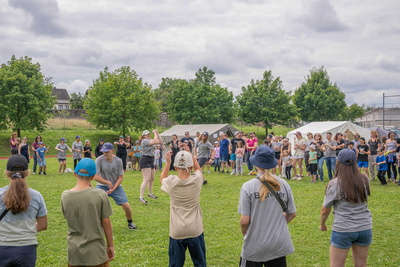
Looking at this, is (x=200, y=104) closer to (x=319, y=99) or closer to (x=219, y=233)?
(x=319, y=99)

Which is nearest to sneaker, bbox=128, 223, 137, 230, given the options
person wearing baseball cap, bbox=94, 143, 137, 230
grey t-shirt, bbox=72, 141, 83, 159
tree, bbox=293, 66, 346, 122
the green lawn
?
the green lawn

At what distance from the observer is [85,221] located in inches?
150

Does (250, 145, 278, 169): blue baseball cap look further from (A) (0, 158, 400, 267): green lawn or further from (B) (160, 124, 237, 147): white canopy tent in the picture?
(B) (160, 124, 237, 147): white canopy tent

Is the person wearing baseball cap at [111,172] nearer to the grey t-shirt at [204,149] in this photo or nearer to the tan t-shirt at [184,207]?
the tan t-shirt at [184,207]

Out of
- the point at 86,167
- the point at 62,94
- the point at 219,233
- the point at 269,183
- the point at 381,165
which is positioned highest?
the point at 62,94

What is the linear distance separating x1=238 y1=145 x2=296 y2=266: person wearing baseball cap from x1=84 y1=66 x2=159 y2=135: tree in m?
38.4

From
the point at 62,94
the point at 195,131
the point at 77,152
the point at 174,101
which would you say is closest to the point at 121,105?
the point at 174,101

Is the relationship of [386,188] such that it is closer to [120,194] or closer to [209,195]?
[209,195]

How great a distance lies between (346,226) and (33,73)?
4294 cm

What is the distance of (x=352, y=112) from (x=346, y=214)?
188 ft

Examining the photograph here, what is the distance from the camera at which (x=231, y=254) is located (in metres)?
6.43

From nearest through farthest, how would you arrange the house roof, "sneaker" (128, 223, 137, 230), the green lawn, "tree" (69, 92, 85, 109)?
1. the green lawn
2. "sneaker" (128, 223, 137, 230)
3. "tree" (69, 92, 85, 109)
4. the house roof

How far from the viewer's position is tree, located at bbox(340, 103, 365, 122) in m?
53.8

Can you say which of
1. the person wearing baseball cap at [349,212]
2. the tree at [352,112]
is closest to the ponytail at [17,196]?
the person wearing baseball cap at [349,212]
